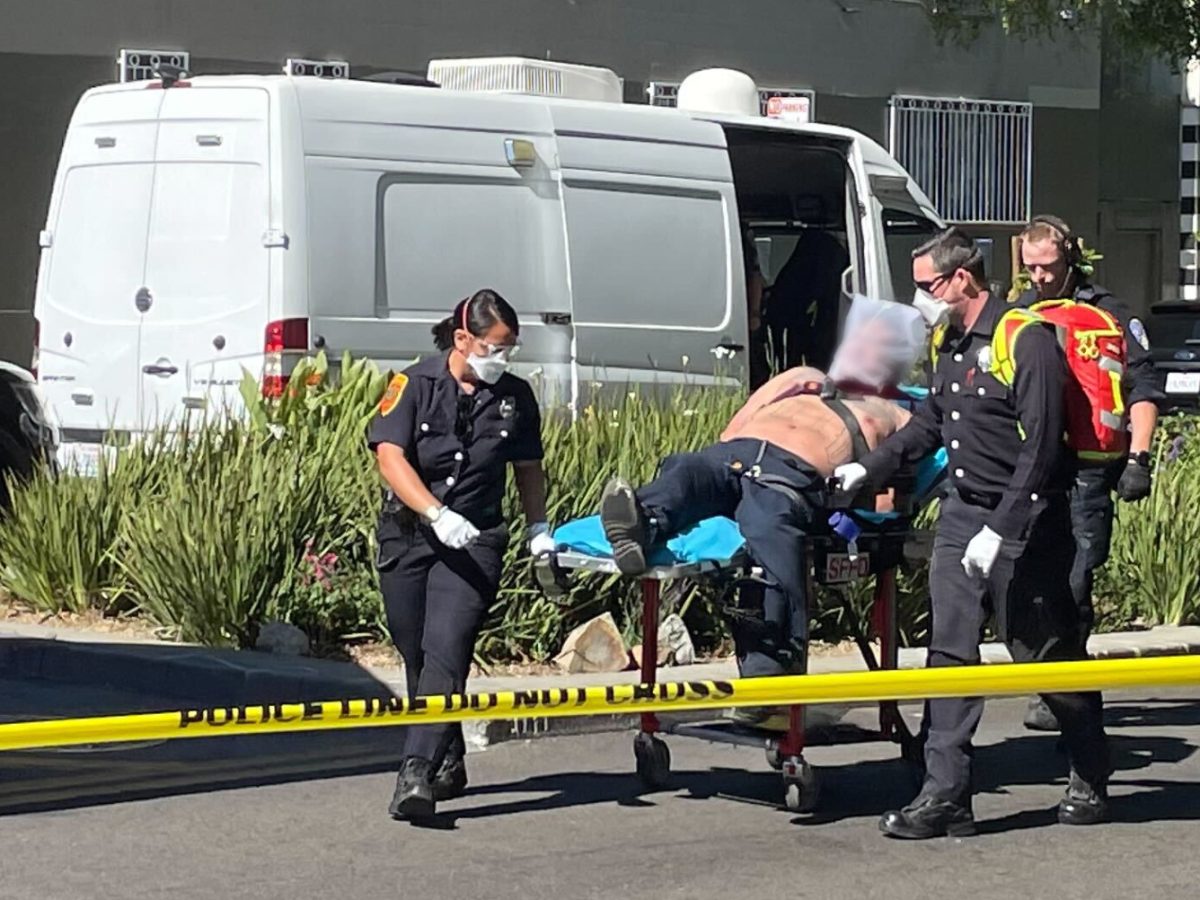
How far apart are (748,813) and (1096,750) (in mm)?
1143

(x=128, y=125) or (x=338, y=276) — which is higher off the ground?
(x=128, y=125)

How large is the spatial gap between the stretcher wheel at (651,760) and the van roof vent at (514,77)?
5809 mm

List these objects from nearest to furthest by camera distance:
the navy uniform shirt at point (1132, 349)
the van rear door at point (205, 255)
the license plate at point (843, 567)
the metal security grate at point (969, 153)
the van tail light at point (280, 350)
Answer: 1. the license plate at point (843, 567)
2. the navy uniform shirt at point (1132, 349)
3. the van tail light at point (280, 350)
4. the van rear door at point (205, 255)
5. the metal security grate at point (969, 153)

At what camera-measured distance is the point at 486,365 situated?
25.2ft

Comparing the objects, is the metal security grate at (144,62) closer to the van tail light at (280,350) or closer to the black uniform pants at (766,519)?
the van tail light at (280,350)

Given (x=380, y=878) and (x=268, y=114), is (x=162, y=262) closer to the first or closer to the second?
(x=268, y=114)

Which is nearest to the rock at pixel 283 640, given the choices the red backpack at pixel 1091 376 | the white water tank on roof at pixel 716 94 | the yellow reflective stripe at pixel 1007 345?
the red backpack at pixel 1091 376

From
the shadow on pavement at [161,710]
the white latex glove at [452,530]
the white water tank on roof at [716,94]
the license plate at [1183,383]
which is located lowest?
the shadow on pavement at [161,710]

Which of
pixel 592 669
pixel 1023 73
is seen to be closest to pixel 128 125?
pixel 592 669

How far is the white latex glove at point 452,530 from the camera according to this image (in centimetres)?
742

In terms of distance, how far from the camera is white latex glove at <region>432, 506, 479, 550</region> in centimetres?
742

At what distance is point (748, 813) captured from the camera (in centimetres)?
792

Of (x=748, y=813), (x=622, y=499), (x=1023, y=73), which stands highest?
(x=1023, y=73)

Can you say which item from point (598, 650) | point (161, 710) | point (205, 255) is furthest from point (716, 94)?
point (161, 710)
